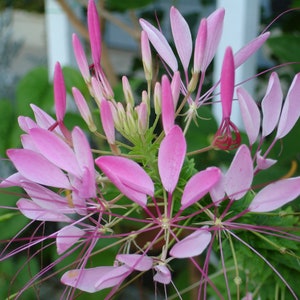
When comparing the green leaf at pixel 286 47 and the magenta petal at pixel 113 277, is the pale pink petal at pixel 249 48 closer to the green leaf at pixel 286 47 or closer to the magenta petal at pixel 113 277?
the magenta petal at pixel 113 277

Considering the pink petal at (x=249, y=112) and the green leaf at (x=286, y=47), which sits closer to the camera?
the pink petal at (x=249, y=112)

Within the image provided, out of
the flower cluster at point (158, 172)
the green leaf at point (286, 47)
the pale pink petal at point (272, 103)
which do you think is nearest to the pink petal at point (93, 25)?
the flower cluster at point (158, 172)

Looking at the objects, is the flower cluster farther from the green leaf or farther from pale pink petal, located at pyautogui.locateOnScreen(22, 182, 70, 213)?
the green leaf

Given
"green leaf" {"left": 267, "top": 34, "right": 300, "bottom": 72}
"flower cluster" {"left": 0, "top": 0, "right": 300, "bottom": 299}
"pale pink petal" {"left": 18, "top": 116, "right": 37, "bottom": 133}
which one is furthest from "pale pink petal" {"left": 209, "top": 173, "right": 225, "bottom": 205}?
"green leaf" {"left": 267, "top": 34, "right": 300, "bottom": 72}

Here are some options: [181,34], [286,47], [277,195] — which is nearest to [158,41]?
[181,34]

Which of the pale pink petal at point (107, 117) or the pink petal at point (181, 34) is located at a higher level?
the pink petal at point (181, 34)

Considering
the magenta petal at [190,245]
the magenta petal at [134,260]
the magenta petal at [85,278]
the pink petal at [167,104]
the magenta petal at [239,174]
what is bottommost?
the magenta petal at [85,278]

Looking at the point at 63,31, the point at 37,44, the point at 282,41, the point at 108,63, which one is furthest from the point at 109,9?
the point at 37,44
